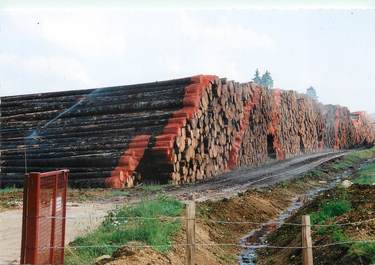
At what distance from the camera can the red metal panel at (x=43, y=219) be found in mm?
5230

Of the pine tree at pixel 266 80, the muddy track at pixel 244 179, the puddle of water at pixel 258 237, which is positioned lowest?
the puddle of water at pixel 258 237

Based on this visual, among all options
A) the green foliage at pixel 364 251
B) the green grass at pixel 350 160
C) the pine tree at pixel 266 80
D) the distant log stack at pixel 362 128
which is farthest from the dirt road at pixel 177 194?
the pine tree at pixel 266 80

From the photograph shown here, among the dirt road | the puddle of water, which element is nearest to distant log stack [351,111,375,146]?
the dirt road

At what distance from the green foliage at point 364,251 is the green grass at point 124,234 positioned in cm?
254

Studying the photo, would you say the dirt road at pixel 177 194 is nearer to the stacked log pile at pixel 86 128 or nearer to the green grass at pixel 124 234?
the green grass at pixel 124 234

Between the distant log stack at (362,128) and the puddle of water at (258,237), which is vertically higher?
the distant log stack at (362,128)

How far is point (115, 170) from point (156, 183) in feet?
4.43

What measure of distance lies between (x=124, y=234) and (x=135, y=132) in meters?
9.49

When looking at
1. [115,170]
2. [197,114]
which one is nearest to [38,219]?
[115,170]

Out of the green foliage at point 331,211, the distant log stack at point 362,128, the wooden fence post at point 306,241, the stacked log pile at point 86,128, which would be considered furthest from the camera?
the distant log stack at point 362,128

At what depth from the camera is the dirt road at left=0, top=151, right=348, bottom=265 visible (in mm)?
8117

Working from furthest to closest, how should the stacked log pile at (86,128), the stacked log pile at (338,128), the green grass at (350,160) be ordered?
the stacked log pile at (338,128) → the green grass at (350,160) → the stacked log pile at (86,128)

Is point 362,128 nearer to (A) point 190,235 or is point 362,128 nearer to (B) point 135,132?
(B) point 135,132

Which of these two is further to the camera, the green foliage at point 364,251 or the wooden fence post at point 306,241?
the green foliage at point 364,251
